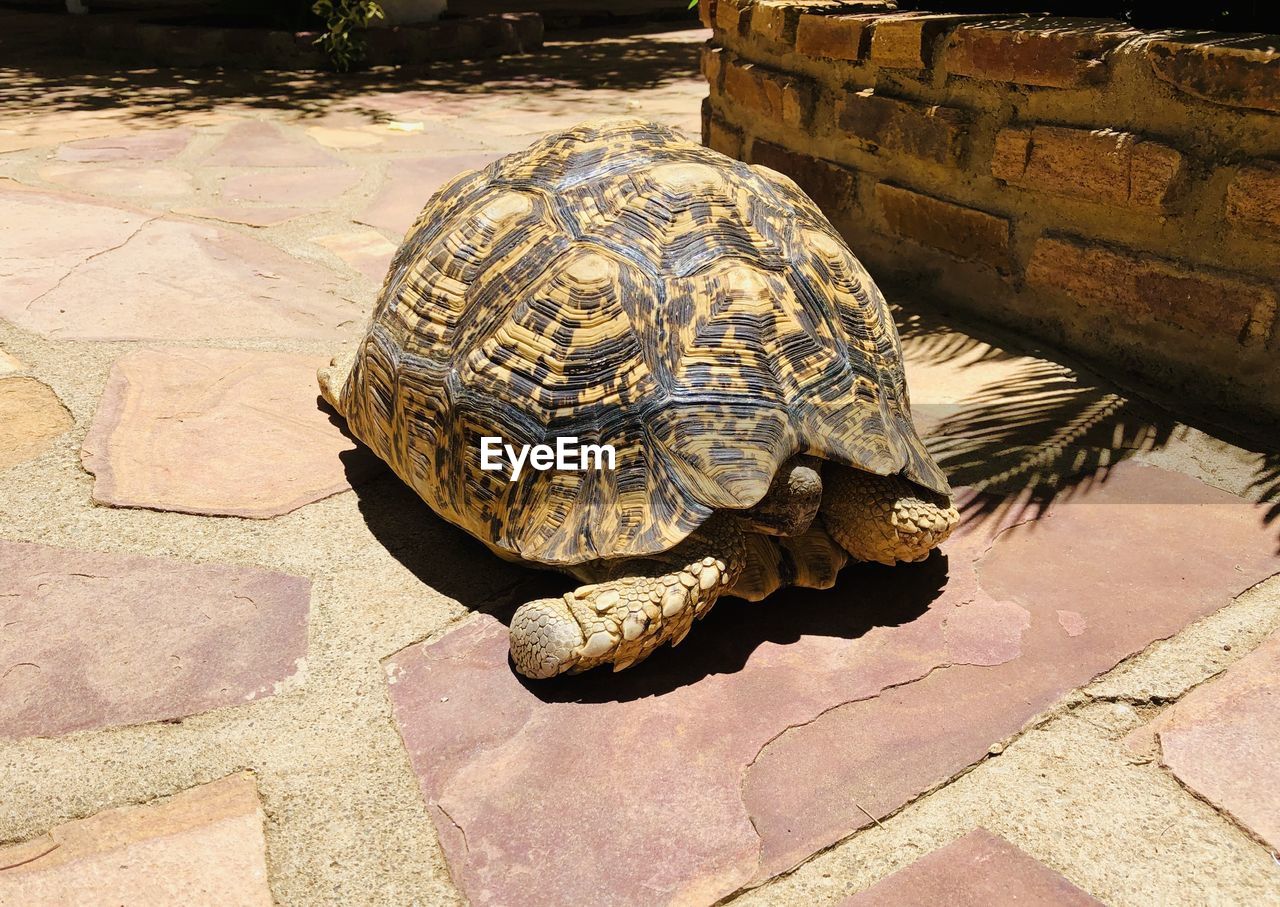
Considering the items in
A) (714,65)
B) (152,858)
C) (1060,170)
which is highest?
(714,65)

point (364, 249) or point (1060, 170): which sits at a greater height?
point (1060, 170)

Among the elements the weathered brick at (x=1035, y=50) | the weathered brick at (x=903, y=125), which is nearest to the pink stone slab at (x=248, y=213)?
the weathered brick at (x=903, y=125)

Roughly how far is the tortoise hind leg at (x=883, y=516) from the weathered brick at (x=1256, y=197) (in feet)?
3.90

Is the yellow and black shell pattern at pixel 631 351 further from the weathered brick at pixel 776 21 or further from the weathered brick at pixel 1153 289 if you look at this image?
the weathered brick at pixel 776 21

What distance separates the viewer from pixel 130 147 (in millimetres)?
5230

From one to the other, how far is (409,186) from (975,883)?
155 inches

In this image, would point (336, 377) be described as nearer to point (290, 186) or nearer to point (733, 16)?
point (290, 186)

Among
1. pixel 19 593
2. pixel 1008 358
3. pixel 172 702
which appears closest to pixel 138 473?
pixel 19 593

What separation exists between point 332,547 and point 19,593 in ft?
2.08

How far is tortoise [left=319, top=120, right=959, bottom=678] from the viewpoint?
209 cm

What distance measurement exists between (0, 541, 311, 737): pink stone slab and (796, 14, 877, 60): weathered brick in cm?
262

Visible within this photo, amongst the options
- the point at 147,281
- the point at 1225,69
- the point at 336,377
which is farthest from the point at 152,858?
the point at 1225,69

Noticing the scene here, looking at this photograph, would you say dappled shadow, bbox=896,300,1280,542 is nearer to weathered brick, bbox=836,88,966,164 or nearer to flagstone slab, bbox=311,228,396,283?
weathered brick, bbox=836,88,966,164

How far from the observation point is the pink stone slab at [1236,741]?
179 centimetres
